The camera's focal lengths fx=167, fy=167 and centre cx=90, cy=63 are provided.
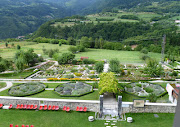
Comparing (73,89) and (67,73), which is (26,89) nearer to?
(73,89)

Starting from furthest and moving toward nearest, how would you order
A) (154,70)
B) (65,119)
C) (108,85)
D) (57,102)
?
(154,70) → (108,85) → (57,102) → (65,119)

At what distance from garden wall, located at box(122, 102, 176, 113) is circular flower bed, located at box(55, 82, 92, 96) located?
223 inches

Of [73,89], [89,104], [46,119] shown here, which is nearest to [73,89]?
[73,89]

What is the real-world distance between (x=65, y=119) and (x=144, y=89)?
10.9 meters

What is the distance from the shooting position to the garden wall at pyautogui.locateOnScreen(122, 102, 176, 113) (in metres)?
16.3

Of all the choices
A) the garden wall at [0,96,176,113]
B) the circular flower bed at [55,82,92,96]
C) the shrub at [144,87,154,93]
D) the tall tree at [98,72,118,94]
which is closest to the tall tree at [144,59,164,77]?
the shrub at [144,87,154,93]

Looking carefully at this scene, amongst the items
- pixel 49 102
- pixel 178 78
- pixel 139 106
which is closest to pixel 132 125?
pixel 139 106

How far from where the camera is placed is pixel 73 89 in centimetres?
2166

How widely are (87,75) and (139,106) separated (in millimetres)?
13382

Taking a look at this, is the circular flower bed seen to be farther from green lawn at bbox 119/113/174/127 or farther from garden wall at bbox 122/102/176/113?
green lawn at bbox 119/113/174/127

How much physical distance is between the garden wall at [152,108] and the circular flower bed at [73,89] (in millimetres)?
5656

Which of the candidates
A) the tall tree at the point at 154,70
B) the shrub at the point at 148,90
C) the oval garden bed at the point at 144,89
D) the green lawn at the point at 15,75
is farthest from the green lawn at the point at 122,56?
the shrub at the point at 148,90

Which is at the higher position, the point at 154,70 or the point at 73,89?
the point at 154,70

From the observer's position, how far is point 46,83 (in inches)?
966
